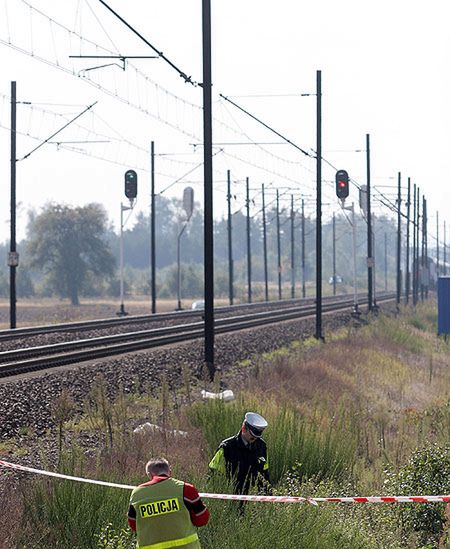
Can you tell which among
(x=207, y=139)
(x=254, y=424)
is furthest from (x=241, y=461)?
(x=207, y=139)

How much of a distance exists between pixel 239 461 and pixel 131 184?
40604 mm

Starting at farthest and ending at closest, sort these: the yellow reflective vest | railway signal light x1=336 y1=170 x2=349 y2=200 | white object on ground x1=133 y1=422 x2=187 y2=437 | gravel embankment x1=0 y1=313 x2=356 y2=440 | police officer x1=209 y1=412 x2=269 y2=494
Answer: railway signal light x1=336 y1=170 x2=349 y2=200 < gravel embankment x1=0 y1=313 x2=356 y2=440 < white object on ground x1=133 y1=422 x2=187 y2=437 < police officer x1=209 y1=412 x2=269 y2=494 < the yellow reflective vest

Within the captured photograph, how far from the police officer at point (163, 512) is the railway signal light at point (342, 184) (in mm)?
31380

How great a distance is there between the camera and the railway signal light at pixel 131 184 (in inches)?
1962

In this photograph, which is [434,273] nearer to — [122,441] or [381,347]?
[381,347]

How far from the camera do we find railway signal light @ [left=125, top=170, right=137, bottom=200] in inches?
1962

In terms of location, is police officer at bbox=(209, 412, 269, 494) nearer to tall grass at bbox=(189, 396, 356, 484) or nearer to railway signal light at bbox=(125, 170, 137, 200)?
tall grass at bbox=(189, 396, 356, 484)

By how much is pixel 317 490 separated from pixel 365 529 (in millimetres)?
1063

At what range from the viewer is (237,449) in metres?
10.1

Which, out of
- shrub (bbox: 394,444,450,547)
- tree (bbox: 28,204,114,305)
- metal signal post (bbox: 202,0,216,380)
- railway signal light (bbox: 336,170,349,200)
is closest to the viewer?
shrub (bbox: 394,444,450,547)

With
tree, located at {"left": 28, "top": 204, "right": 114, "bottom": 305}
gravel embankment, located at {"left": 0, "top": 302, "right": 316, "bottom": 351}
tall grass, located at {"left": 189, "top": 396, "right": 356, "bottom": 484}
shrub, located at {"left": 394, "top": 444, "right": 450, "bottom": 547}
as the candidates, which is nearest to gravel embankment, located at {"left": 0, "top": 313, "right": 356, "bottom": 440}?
tall grass, located at {"left": 189, "top": 396, "right": 356, "bottom": 484}

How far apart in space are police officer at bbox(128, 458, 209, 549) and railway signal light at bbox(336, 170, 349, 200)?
103ft

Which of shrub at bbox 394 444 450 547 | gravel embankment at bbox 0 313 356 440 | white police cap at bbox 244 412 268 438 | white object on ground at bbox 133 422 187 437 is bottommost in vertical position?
shrub at bbox 394 444 450 547

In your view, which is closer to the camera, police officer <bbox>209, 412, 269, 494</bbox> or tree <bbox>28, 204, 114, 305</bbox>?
police officer <bbox>209, 412, 269, 494</bbox>
